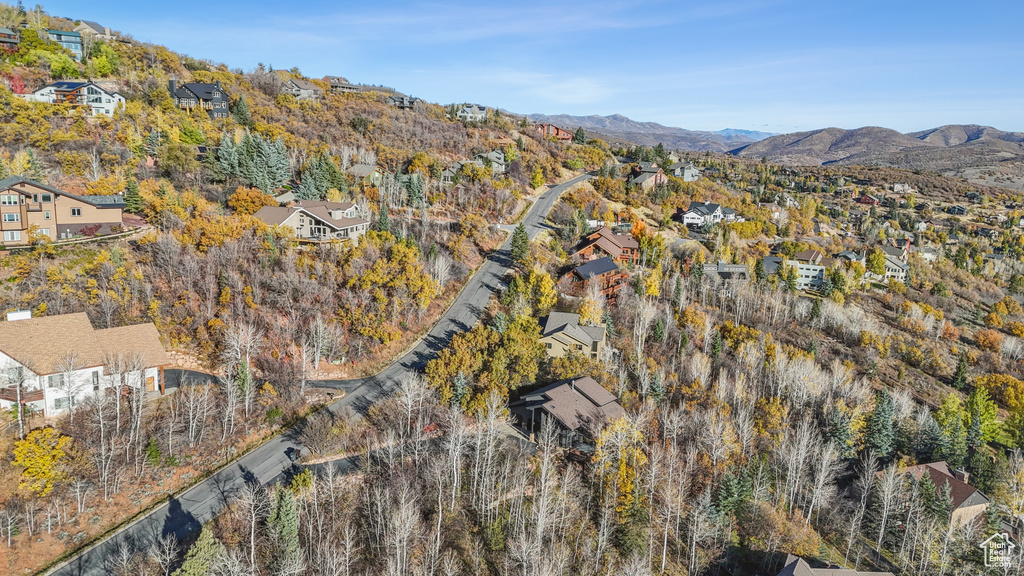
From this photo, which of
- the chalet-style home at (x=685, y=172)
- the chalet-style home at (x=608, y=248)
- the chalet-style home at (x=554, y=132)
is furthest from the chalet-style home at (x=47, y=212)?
the chalet-style home at (x=685, y=172)

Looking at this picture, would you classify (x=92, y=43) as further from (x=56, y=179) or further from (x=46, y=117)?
(x=56, y=179)

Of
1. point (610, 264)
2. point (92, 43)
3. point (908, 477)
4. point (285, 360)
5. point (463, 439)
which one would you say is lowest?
point (908, 477)

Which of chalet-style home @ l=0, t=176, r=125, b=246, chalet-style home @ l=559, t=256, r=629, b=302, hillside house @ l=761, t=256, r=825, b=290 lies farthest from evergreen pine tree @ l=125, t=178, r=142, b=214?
hillside house @ l=761, t=256, r=825, b=290

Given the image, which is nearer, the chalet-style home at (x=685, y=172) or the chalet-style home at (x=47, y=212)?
the chalet-style home at (x=47, y=212)

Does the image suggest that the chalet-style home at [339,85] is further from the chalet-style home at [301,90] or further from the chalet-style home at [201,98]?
the chalet-style home at [201,98]

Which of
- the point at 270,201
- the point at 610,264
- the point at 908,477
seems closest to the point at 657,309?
the point at 610,264

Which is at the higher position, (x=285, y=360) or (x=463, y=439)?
(x=285, y=360)
